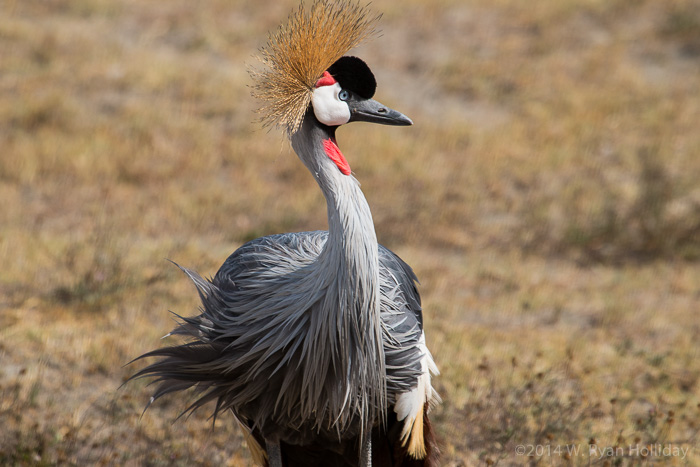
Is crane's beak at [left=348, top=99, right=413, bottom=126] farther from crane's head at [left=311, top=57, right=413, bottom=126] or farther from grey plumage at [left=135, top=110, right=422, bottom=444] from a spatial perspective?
grey plumage at [left=135, top=110, right=422, bottom=444]

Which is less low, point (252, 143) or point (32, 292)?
point (252, 143)

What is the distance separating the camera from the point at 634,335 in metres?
5.70

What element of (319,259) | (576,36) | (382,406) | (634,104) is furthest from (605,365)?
(576,36)

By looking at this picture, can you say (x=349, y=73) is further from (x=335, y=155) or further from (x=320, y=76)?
(x=335, y=155)

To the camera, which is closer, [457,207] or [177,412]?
[177,412]

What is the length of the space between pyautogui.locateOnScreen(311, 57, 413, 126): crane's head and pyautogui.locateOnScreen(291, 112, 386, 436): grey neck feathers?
0.18 feet

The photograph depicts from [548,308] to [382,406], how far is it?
12.2ft

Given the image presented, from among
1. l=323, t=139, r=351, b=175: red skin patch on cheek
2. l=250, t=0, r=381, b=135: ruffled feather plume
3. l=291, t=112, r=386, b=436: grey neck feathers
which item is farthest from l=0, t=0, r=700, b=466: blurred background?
l=250, t=0, r=381, b=135: ruffled feather plume

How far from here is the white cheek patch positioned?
254cm

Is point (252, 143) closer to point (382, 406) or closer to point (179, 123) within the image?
point (179, 123)

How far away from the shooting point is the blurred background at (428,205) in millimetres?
4113
